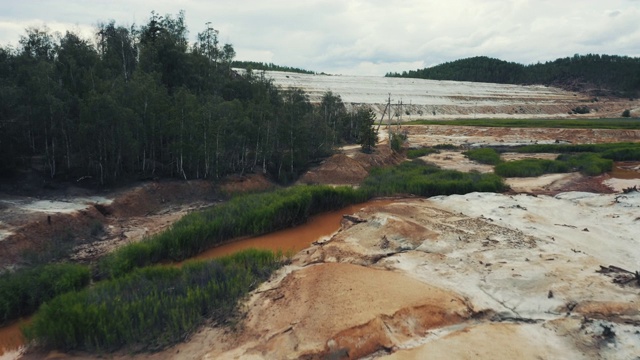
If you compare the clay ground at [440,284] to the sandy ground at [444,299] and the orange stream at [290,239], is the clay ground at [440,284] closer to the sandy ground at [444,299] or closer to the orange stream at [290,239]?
the sandy ground at [444,299]

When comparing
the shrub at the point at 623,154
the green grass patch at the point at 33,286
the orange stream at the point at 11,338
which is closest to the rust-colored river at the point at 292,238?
the green grass patch at the point at 33,286

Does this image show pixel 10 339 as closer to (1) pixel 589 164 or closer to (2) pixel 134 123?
(2) pixel 134 123

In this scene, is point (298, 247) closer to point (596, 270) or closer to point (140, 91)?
point (596, 270)

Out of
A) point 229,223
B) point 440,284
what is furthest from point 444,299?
point 229,223

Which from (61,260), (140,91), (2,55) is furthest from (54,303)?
(2,55)

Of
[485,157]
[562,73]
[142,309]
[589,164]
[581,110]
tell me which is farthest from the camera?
[562,73]

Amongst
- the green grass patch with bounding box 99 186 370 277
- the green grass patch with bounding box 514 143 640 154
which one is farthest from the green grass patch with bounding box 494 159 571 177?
the green grass patch with bounding box 99 186 370 277

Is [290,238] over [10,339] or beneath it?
over
